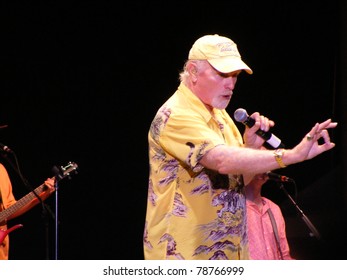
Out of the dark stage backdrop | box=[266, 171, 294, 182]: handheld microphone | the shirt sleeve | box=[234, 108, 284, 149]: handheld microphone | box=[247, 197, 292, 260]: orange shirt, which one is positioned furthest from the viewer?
the dark stage backdrop

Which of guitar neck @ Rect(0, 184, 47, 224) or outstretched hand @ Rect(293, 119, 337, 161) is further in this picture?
guitar neck @ Rect(0, 184, 47, 224)

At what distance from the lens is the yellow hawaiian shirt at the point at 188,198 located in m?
2.53

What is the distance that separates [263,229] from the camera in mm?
4117

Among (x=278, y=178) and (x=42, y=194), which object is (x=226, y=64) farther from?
(x=42, y=194)

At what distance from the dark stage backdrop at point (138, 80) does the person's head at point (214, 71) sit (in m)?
2.52

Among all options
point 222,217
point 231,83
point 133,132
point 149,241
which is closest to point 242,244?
point 222,217

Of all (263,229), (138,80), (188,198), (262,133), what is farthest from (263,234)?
(138,80)

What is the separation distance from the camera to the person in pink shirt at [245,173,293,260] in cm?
396

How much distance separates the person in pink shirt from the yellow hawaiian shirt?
1.35 m

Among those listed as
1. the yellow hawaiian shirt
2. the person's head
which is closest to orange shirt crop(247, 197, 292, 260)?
the yellow hawaiian shirt

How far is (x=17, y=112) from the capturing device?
5285 mm

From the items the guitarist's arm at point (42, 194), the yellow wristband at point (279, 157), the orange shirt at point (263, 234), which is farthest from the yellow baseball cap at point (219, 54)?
the guitarist's arm at point (42, 194)

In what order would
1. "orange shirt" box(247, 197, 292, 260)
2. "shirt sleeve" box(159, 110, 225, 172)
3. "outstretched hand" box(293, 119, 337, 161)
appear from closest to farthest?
1. "outstretched hand" box(293, 119, 337, 161)
2. "shirt sleeve" box(159, 110, 225, 172)
3. "orange shirt" box(247, 197, 292, 260)

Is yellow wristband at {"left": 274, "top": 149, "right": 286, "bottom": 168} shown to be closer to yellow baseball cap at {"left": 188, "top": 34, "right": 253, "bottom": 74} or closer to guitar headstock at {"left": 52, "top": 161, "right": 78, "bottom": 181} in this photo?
yellow baseball cap at {"left": 188, "top": 34, "right": 253, "bottom": 74}
